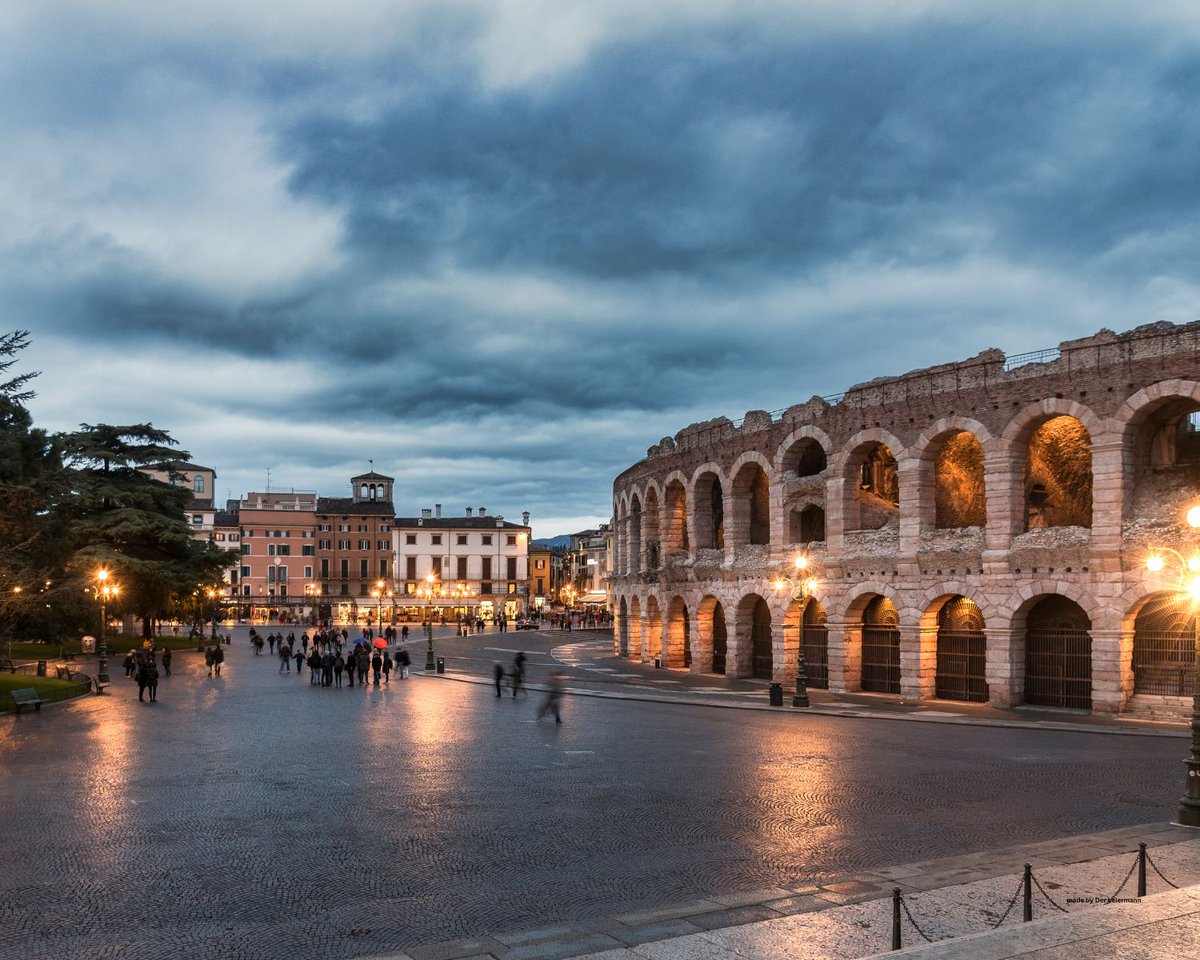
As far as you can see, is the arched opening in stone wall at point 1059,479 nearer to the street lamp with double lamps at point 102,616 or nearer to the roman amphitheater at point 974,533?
the roman amphitheater at point 974,533

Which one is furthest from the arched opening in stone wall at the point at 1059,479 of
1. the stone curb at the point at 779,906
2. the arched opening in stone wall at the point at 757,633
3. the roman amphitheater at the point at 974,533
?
the stone curb at the point at 779,906

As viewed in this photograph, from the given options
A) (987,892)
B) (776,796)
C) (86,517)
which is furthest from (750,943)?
(86,517)

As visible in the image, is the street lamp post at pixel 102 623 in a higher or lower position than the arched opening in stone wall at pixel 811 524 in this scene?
lower

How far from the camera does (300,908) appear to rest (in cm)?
1104

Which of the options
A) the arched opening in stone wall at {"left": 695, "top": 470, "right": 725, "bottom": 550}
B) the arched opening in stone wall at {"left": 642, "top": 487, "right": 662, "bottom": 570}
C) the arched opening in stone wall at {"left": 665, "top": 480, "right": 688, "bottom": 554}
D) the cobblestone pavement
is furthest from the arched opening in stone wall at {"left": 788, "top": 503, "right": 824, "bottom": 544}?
the cobblestone pavement

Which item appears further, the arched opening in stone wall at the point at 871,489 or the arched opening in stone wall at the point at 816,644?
the arched opening in stone wall at the point at 816,644

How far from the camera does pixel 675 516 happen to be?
182ft

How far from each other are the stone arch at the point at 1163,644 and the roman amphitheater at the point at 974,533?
0.06 meters

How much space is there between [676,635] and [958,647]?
19.5m

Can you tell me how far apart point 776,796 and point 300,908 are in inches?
357

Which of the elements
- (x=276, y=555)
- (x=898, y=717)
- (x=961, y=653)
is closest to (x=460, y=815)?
(x=898, y=717)

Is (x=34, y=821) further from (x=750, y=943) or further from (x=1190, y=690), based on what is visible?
(x=1190, y=690)

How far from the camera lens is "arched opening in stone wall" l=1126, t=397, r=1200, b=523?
30.9 metres

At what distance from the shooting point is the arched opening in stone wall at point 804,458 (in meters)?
43.5
